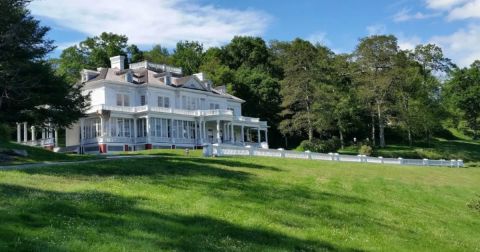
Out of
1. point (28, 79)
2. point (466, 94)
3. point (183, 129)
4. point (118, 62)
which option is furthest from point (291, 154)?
point (466, 94)

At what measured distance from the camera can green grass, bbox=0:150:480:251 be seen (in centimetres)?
1215

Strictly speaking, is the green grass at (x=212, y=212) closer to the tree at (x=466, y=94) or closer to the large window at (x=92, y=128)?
the large window at (x=92, y=128)

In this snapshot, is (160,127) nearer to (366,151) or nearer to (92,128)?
(92,128)

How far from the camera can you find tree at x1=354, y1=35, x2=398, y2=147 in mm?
73250

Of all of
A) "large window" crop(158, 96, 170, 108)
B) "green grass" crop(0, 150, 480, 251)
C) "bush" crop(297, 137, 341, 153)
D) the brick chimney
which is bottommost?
"green grass" crop(0, 150, 480, 251)

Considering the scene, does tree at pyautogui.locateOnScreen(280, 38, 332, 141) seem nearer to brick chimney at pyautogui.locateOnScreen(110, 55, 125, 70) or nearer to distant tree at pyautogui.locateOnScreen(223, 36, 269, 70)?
distant tree at pyautogui.locateOnScreen(223, 36, 269, 70)

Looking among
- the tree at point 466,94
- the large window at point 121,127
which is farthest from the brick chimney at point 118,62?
the tree at point 466,94

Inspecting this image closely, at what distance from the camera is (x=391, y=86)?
73938mm

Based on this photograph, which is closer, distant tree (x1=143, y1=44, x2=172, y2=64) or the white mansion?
the white mansion

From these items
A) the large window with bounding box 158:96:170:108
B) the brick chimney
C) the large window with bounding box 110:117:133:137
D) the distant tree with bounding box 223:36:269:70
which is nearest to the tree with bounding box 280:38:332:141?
the large window with bounding box 158:96:170:108

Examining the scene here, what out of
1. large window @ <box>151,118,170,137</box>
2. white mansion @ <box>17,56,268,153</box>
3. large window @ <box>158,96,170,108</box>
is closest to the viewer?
white mansion @ <box>17,56,268,153</box>

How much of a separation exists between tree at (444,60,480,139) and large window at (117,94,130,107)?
5620cm

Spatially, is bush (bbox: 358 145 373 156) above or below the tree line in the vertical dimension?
below

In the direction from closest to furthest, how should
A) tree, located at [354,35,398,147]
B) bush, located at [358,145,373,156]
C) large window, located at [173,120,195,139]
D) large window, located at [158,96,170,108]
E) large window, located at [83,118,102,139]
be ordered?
large window, located at [83,118,102,139], large window, located at [173,120,195,139], large window, located at [158,96,170,108], bush, located at [358,145,373,156], tree, located at [354,35,398,147]
